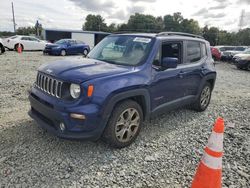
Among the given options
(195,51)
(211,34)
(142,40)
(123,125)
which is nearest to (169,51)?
(142,40)

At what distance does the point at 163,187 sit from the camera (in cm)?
291

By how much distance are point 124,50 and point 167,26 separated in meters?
95.0

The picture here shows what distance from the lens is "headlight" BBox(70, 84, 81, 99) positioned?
316cm

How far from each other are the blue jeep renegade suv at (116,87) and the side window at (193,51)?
0.07 feet

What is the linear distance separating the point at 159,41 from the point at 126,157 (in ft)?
6.78

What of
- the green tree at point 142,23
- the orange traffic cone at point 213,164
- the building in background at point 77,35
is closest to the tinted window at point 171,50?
the orange traffic cone at point 213,164

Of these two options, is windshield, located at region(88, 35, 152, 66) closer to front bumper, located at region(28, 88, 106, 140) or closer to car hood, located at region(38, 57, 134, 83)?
car hood, located at region(38, 57, 134, 83)

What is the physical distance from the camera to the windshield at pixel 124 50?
3.94 meters

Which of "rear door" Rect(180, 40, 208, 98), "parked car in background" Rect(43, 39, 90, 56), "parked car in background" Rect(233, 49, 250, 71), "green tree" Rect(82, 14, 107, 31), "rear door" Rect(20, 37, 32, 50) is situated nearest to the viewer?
"rear door" Rect(180, 40, 208, 98)

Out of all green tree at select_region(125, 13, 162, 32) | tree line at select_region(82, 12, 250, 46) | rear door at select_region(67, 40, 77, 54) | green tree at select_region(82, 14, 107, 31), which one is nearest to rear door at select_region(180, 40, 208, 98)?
rear door at select_region(67, 40, 77, 54)

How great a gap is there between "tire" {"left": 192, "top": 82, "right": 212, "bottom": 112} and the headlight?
3244mm

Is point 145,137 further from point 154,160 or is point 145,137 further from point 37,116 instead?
point 37,116

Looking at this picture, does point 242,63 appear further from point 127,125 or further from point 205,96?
point 127,125

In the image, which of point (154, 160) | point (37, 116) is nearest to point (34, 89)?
point (37, 116)
